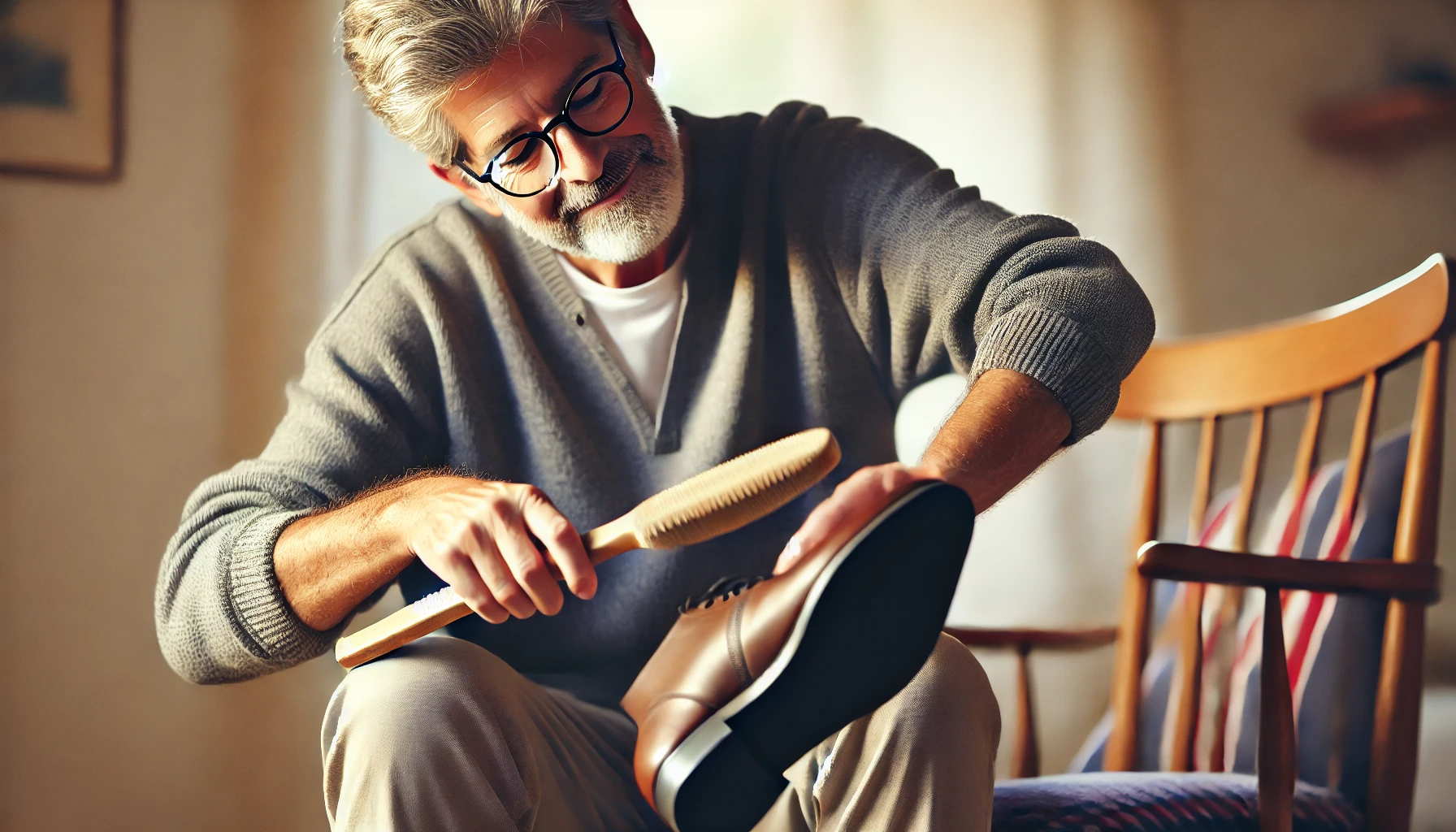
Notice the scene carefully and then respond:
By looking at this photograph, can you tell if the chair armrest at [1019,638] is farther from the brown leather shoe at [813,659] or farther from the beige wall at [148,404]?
the beige wall at [148,404]

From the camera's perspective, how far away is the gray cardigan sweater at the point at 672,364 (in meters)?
0.82

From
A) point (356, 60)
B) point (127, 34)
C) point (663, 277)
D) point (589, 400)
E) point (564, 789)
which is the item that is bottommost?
point (564, 789)

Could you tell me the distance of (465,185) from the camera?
0.88 metres

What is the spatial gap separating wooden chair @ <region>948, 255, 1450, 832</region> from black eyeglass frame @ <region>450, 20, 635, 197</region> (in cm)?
50

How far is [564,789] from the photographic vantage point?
699 millimetres

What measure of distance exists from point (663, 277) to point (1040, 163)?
0.63 meters

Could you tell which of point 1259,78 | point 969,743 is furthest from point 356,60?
point 1259,78

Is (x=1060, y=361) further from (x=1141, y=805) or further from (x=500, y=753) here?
(x=500, y=753)

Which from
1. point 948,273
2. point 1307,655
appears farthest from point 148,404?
point 1307,655

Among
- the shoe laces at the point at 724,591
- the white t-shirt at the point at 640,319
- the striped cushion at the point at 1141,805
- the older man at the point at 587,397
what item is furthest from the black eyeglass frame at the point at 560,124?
the striped cushion at the point at 1141,805

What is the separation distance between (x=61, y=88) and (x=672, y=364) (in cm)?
86

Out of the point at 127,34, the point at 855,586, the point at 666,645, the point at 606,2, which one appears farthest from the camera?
the point at 127,34

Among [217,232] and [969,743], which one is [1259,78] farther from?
[217,232]

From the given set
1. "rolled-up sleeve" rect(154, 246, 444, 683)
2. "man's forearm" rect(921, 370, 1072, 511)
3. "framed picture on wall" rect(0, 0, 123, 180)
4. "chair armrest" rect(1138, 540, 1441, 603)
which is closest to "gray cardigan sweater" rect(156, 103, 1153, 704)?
"rolled-up sleeve" rect(154, 246, 444, 683)
